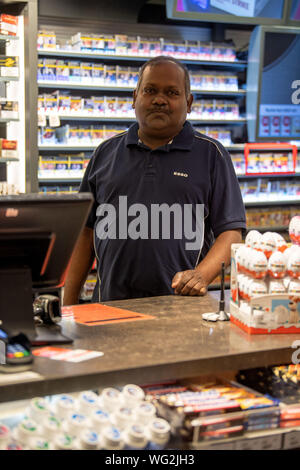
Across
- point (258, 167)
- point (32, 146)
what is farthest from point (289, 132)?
point (32, 146)

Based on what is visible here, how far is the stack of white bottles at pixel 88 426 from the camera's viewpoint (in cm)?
151

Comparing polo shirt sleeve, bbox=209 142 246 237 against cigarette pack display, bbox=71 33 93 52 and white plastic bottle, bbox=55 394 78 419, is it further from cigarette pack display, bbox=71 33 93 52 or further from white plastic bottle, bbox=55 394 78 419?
cigarette pack display, bbox=71 33 93 52

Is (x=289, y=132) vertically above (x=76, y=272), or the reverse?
(x=289, y=132)

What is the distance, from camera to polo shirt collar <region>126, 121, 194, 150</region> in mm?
2930

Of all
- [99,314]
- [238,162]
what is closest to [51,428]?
[99,314]

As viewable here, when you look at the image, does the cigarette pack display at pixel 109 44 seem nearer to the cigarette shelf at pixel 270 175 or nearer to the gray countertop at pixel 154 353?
the cigarette shelf at pixel 270 175

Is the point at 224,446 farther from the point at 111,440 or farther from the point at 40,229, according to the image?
the point at 40,229

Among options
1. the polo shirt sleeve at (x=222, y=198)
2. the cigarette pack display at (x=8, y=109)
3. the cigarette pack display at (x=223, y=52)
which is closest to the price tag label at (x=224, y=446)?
the polo shirt sleeve at (x=222, y=198)

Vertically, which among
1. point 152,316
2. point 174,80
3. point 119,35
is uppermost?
point 119,35

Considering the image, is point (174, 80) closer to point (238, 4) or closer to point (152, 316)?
point (152, 316)

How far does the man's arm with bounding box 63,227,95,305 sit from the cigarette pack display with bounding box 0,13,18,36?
8.64ft

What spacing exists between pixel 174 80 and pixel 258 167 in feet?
13.9

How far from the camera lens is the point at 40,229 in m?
1.90

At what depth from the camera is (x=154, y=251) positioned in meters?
2.87
